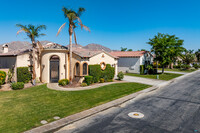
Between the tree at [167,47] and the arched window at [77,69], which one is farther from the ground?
the tree at [167,47]

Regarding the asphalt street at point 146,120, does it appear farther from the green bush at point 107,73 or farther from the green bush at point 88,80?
the green bush at point 107,73

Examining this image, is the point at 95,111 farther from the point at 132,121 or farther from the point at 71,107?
the point at 132,121

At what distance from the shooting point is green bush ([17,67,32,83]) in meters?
16.8

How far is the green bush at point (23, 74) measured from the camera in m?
16.8

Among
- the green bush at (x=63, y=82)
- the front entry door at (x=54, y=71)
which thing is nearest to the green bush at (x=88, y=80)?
the green bush at (x=63, y=82)

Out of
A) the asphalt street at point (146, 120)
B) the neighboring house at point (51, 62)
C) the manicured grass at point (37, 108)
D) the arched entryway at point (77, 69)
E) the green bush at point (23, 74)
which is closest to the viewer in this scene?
the asphalt street at point (146, 120)

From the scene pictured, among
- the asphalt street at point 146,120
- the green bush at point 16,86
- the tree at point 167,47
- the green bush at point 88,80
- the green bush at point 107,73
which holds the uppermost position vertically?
the tree at point 167,47

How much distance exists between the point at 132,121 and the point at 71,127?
3339mm

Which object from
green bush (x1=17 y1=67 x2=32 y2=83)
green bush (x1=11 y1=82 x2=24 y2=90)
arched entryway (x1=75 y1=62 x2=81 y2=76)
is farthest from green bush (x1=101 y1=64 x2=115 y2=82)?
green bush (x1=11 y1=82 x2=24 y2=90)

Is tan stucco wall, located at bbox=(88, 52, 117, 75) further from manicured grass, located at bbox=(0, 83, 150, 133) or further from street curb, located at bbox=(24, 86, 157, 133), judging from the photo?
street curb, located at bbox=(24, 86, 157, 133)

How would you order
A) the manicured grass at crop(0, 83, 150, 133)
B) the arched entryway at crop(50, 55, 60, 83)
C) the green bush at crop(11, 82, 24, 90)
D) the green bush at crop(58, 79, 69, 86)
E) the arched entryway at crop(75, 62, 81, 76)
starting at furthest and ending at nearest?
the arched entryway at crop(50, 55, 60, 83)
the arched entryway at crop(75, 62, 81, 76)
the green bush at crop(58, 79, 69, 86)
the green bush at crop(11, 82, 24, 90)
the manicured grass at crop(0, 83, 150, 133)

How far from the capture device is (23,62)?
57.6 feet

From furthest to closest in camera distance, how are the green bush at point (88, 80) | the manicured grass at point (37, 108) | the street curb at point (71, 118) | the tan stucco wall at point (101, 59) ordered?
the tan stucco wall at point (101, 59) < the green bush at point (88, 80) < the manicured grass at point (37, 108) < the street curb at point (71, 118)

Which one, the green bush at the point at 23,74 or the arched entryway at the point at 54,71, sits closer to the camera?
the green bush at the point at 23,74
